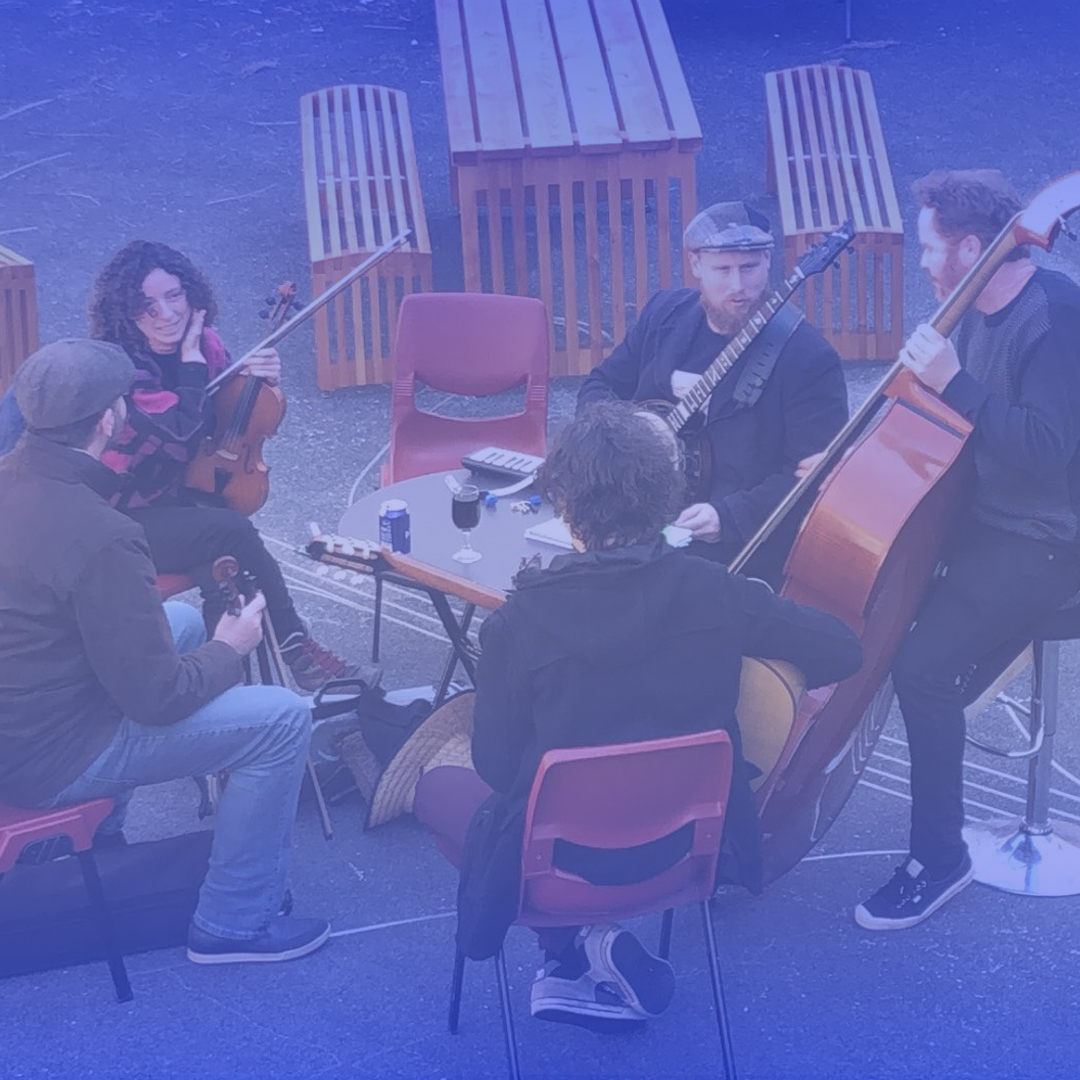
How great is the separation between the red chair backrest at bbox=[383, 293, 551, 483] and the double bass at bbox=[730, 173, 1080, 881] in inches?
70.4

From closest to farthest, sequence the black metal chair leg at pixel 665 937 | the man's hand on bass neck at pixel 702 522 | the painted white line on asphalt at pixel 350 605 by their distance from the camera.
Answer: the black metal chair leg at pixel 665 937 < the man's hand on bass neck at pixel 702 522 < the painted white line on asphalt at pixel 350 605

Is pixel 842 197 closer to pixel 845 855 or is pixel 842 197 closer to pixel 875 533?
pixel 845 855

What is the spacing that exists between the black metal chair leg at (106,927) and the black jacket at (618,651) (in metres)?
0.98

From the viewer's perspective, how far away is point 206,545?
427 centimetres

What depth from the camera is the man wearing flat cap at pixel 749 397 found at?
152 inches

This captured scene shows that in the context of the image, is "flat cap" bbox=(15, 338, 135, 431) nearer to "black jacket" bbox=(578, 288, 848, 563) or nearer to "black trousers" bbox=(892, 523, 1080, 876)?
"black jacket" bbox=(578, 288, 848, 563)

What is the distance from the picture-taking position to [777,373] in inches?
155

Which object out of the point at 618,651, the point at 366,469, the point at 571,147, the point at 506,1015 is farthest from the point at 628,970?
the point at 571,147

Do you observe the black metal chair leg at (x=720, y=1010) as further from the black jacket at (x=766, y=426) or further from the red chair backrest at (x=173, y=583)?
the red chair backrest at (x=173, y=583)

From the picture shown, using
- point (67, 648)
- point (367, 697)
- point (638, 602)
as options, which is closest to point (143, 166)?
point (367, 697)

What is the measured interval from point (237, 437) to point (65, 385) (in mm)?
1437

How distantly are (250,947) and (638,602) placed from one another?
1.43m

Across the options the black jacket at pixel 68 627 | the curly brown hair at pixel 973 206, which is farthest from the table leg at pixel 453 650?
the curly brown hair at pixel 973 206

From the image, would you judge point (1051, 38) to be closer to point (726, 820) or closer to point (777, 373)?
point (777, 373)
